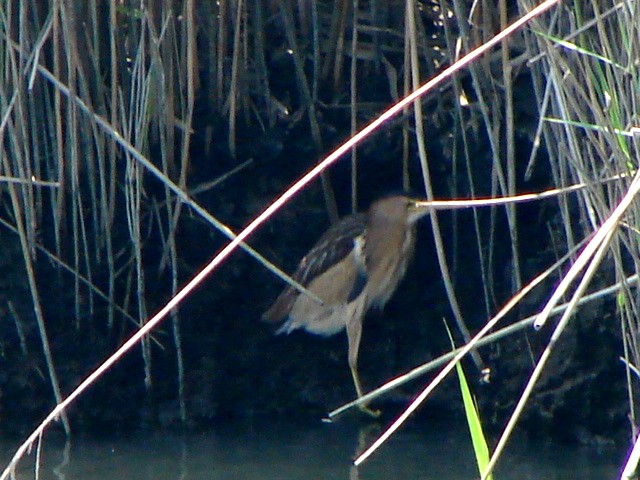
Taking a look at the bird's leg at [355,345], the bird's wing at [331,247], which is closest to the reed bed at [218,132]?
the bird's wing at [331,247]

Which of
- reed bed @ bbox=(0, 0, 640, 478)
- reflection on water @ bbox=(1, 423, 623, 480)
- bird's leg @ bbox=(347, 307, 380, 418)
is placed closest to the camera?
reed bed @ bbox=(0, 0, 640, 478)

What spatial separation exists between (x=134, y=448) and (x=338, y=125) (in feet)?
4.52

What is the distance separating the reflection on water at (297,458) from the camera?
4047 millimetres

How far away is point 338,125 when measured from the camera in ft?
14.8

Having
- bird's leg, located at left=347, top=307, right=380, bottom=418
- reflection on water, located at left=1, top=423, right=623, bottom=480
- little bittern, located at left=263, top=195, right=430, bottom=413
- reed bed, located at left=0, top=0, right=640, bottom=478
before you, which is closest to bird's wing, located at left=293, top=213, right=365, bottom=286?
little bittern, located at left=263, top=195, right=430, bottom=413

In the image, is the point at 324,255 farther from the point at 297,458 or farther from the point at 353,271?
the point at 297,458

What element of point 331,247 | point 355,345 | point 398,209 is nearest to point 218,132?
point 331,247

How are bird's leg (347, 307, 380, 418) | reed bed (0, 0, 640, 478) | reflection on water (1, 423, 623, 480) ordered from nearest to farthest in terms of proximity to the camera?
reed bed (0, 0, 640, 478) → reflection on water (1, 423, 623, 480) → bird's leg (347, 307, 380, 418)

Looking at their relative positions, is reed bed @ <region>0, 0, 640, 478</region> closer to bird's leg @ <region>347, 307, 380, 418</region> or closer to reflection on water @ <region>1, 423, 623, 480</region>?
reflection on water @ <region>1, 423, 623, 480</region>

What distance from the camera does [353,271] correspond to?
16.1 ft

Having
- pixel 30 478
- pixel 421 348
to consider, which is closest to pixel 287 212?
pixel 421 348

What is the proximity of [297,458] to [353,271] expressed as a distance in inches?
37.0

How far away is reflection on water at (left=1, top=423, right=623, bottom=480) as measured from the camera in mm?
4047

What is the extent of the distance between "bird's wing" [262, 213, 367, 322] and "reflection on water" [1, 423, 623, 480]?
475 mm
